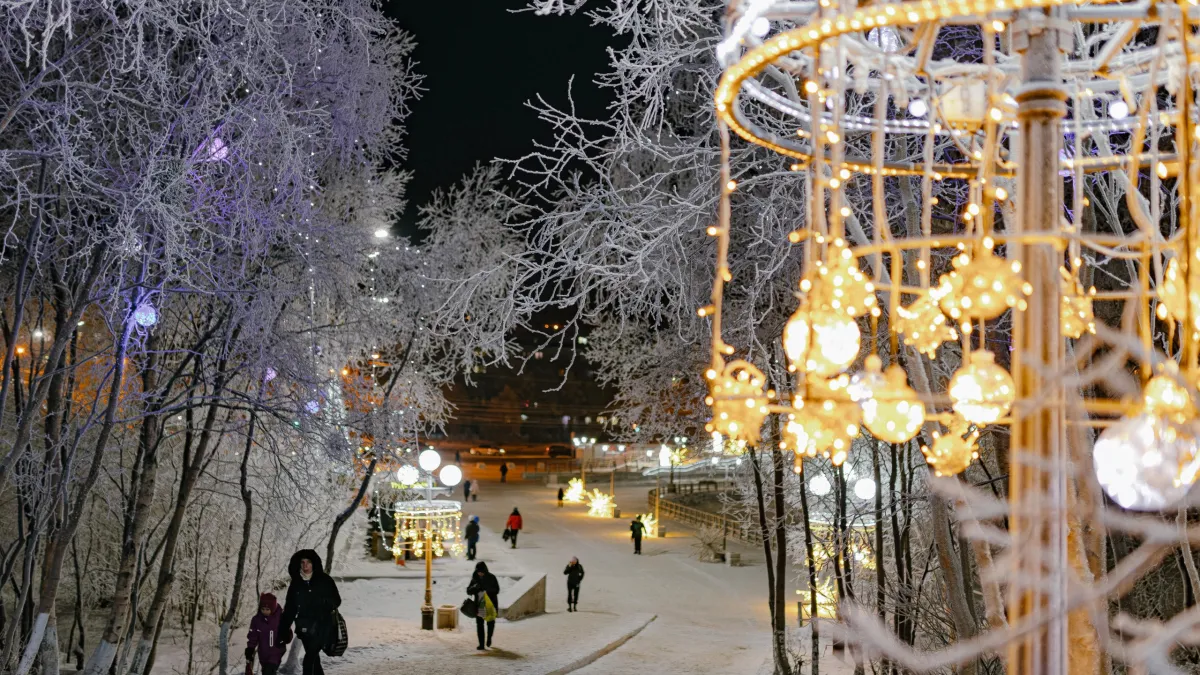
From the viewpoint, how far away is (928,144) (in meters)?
3.34

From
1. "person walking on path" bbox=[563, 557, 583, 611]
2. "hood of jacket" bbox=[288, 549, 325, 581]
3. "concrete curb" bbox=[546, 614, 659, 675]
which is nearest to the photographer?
"hood of jacket" bbox=[288, 549, 325, 581]

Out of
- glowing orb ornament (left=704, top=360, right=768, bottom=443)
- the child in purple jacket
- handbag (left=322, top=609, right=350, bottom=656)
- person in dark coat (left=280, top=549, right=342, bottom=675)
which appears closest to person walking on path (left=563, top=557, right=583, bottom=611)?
the child in purple jacket

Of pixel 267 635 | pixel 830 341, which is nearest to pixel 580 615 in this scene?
pixel 267 635

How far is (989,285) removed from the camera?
9.37 ft

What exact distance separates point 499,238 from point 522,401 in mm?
71353

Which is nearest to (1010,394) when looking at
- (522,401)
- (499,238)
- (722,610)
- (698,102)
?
(698,102)

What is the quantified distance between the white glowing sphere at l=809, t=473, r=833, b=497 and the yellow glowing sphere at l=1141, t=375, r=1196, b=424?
1380 centimetres

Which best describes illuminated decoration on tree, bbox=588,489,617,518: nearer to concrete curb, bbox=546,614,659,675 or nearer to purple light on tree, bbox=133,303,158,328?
concrete curb, bbox=546,614,659,675

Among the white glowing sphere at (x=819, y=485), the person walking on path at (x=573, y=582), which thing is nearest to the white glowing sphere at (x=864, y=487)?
the white glowing sphere at (x=819, y=485)

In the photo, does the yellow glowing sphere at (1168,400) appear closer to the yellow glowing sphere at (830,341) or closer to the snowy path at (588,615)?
the yellow glowing sphere at (830,341)

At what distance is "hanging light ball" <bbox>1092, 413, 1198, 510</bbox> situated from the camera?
8.14 feet

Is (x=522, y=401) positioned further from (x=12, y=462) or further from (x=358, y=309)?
(x=12, y=462)

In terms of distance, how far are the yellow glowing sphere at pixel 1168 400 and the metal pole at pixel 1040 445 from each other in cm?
22

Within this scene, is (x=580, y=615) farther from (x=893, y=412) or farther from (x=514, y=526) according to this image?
(x=893, y=412)
